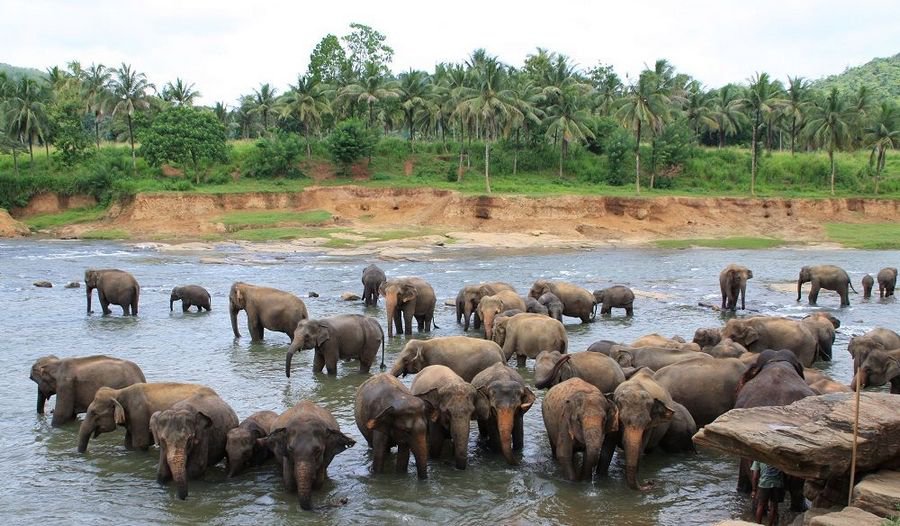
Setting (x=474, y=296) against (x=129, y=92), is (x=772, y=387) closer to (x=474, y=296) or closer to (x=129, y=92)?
(x=474, y=296)

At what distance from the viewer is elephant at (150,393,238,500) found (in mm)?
9500

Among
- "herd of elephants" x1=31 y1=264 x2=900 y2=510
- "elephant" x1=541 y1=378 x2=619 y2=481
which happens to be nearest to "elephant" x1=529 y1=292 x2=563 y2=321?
"herd of elephants" x1=31 y1=264 x2=900 y2=510

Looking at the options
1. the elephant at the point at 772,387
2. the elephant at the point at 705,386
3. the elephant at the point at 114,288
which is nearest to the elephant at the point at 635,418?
the elephant at the point at 772,387

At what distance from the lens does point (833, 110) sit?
59062 mm

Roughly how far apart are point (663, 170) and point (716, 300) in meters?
40.8

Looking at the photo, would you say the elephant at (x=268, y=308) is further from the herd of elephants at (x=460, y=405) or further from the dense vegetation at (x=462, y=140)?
the dense vegetation at (x=462, y=140)

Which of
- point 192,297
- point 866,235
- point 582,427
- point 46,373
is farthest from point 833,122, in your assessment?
point 46,373

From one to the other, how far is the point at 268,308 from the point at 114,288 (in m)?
6.99

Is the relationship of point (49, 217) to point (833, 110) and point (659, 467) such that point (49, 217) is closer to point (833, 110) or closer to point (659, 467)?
point (833, 110)

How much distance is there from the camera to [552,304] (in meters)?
20.5

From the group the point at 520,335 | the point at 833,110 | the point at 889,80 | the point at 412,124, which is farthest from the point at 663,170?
the point at 889,80

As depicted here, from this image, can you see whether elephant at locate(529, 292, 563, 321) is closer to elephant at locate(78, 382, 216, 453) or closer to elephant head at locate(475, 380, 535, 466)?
elephant head at locate(475, 380, 535, 466)

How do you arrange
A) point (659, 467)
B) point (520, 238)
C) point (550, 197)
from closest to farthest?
point (659, 467)
point (520, 238)
point (550, 197)

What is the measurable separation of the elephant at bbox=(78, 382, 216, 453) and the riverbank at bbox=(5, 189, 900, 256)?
117 feet
